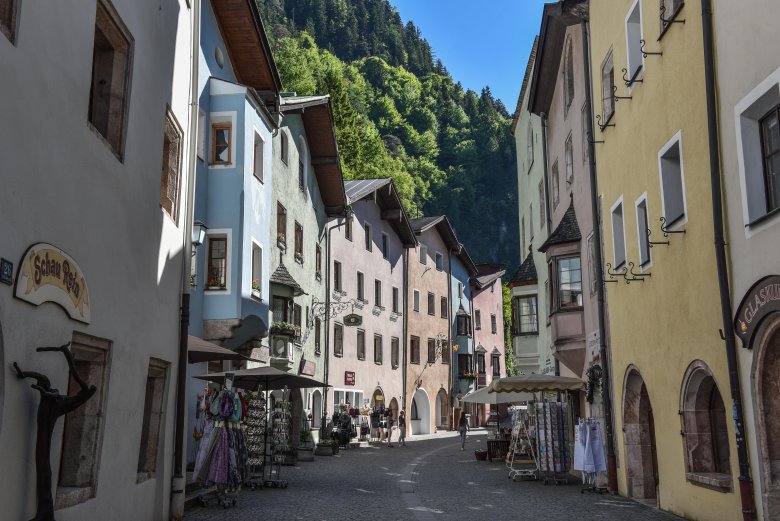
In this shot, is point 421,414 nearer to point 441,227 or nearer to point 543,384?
point 441,227

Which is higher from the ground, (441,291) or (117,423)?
(441,291)

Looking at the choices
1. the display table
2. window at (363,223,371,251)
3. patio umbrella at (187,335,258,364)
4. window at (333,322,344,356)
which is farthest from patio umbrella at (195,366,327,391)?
window at (363,223,371,251)

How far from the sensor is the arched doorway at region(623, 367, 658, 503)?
1505cm

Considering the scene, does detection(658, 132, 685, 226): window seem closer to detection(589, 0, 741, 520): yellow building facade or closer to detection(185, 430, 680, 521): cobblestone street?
detection(589, 0, 741, 520): yellow building facade

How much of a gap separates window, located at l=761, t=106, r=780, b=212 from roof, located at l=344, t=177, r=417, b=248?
27.7m

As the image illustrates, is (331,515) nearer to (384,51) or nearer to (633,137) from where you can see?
(633,137)

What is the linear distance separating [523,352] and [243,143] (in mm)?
12425

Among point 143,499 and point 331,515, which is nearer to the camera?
point 143,499

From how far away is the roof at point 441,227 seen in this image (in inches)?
1970

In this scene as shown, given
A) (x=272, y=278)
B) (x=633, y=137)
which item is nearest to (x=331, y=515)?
(x=633, y=137)

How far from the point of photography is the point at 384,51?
139 m

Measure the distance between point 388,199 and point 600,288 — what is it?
26503 millimetres

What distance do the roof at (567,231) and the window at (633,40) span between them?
5906mm

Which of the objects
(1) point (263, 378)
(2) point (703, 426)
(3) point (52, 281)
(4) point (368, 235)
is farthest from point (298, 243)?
(3) point (52, 281)
